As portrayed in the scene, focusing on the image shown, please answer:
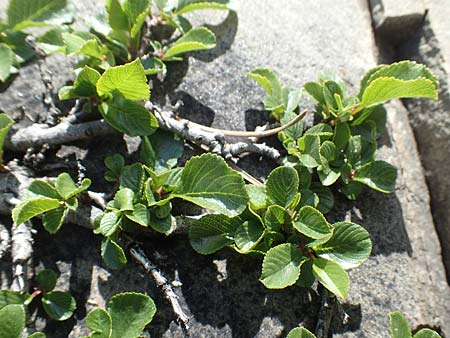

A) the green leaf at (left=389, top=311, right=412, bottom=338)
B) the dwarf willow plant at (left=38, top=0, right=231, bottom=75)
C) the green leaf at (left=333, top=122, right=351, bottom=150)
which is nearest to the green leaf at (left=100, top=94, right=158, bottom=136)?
the dwarf willow plant at (left=38, top=0, right=231, bottom=75)

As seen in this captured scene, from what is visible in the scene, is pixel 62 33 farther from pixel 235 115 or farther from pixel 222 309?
pixel 222 309

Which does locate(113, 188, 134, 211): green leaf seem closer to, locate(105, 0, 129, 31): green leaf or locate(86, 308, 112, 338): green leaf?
locate(86, 308, 112, 338): green leaf

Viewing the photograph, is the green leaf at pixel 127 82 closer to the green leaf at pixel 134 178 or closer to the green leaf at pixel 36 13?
the green leaf at pixel 134 178

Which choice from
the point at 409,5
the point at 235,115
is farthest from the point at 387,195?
the point at 409,5

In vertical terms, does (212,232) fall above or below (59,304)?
above

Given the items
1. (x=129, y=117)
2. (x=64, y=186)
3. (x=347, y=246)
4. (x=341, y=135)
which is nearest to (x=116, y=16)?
(x=129, y=117)

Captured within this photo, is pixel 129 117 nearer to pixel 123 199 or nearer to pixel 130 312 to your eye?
pixel 123 199
